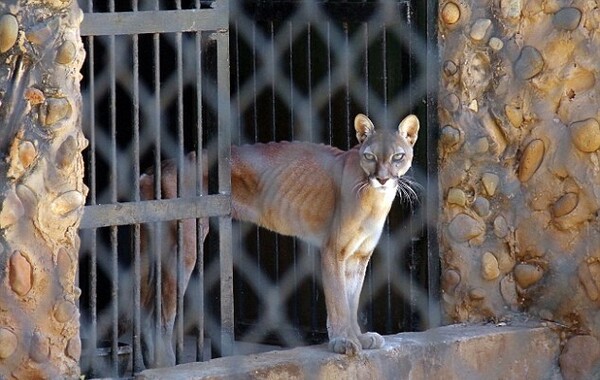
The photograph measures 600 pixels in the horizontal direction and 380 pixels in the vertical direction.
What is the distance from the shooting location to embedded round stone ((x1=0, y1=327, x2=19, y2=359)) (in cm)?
453

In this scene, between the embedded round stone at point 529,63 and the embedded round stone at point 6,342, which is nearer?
the embedded round stone at point 6,342

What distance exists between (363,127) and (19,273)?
1736mm

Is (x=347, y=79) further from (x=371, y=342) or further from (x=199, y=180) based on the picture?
(x=371, y=342)

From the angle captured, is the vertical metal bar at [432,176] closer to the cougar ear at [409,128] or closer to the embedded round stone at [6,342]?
the cougar ear at [409,128]

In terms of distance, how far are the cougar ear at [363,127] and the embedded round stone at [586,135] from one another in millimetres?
885

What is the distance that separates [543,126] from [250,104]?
1481mm

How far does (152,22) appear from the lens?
4.91 meters

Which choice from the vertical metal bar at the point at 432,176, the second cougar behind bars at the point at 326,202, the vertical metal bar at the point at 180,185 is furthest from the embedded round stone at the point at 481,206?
the vertical metal bar at the point at 180,185

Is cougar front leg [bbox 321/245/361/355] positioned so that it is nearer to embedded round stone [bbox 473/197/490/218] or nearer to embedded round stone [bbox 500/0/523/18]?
embedded round stone [bbox 473/197/490/218]

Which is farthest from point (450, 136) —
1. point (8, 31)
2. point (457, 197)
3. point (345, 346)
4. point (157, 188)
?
point (8, 31)

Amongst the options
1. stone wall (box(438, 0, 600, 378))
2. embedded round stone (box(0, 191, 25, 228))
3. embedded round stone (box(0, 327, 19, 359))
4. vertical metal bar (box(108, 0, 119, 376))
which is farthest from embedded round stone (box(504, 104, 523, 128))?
embedded round stone (box(0, 327, 19, 359))

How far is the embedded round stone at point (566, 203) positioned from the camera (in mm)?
5883

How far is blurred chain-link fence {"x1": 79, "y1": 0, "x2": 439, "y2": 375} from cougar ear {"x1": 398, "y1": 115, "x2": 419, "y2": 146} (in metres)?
0.27

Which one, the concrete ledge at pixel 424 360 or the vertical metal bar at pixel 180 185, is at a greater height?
the vertical metal bar at pixel 180 185
